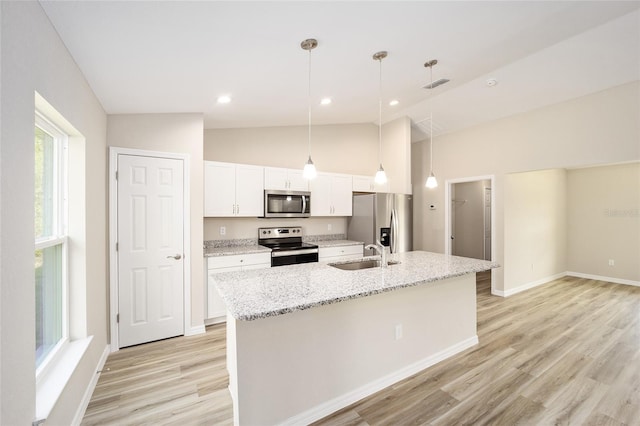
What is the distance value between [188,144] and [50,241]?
69.7 inches

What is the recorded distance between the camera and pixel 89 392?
214 cm

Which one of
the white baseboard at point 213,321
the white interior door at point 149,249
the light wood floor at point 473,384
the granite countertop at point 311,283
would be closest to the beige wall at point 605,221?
the light wood floor at point 473,384

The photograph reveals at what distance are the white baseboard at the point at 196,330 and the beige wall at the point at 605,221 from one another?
7.37 metres

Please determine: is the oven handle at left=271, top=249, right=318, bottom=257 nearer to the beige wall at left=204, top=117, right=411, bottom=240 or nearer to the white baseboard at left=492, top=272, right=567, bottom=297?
the beige wall at left=204, top=117, right=411, bottom=240

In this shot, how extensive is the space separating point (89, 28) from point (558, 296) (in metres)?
6.62

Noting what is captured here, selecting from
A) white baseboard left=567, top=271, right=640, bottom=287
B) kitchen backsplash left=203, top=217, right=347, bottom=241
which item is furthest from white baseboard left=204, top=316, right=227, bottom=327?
white baseboard left=567, top=271, right=640, bottom=287

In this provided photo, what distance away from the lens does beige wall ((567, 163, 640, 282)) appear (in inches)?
206

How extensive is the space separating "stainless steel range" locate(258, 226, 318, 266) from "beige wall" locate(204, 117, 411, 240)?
0.40 ft

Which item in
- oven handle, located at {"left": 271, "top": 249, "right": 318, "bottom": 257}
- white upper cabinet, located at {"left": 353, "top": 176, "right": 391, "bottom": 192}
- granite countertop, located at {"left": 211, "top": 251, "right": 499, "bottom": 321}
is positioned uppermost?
white upper cabinet, located at {"left": 353, "top": 176, "right": 391, "bottom": 192}

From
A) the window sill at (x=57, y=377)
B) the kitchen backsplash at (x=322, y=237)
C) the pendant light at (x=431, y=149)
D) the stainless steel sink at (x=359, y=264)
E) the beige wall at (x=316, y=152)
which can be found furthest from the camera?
the kitchen backsplash at (x=322, y=237)

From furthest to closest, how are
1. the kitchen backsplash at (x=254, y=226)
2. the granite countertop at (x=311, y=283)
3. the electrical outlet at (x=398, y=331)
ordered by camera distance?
the kitchen backsplash at (x=254, y=226), the electrical outlet at (x=398, y=331), the granite countertop at (x=311, y=283)

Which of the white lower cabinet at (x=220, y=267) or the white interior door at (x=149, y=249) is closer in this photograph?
the white interior door at (x=149, y=249)

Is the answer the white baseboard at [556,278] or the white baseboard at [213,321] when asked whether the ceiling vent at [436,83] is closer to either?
the white baseboard at [556,278]

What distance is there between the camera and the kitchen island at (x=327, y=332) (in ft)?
5.64
